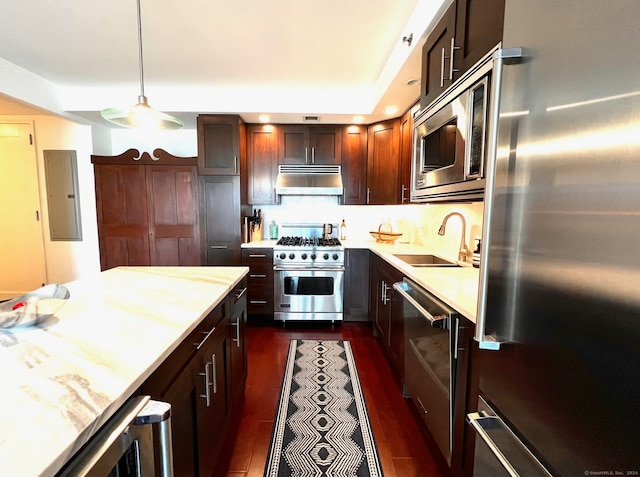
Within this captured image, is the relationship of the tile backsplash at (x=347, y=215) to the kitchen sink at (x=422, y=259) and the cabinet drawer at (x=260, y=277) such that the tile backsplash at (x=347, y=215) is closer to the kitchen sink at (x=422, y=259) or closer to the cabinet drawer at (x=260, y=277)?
the cabinet drawer at (x=260, y=277)

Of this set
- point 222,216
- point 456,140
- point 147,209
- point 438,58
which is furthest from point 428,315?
point 147,209

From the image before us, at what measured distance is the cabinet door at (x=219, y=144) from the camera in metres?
3.24

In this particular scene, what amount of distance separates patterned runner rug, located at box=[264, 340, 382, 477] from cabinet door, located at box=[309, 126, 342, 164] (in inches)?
88.2

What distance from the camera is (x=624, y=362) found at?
48 centimetres

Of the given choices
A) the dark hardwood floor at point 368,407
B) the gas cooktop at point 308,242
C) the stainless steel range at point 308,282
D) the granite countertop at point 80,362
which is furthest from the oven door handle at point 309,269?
the granite countertop at point 80,362

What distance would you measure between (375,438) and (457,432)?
61 centimetres

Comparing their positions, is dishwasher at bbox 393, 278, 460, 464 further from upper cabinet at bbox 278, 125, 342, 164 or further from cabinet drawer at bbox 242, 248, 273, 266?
upper cabinet at bbox 278, 125, 342, 164

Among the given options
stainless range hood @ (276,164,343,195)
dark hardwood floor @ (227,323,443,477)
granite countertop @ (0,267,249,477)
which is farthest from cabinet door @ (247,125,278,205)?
granite countertop @ (0,267,249,477)

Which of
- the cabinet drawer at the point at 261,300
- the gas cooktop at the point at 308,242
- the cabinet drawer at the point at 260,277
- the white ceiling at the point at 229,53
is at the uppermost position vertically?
the white ceiling at the point at 229,53

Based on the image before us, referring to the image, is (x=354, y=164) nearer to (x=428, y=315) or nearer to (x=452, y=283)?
(x=452, y=283)

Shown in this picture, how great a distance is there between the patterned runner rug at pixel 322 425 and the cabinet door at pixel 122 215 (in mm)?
2288

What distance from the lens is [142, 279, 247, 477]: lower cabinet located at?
36.9 inches

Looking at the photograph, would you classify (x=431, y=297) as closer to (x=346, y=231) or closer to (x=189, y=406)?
(x=189, y=406)

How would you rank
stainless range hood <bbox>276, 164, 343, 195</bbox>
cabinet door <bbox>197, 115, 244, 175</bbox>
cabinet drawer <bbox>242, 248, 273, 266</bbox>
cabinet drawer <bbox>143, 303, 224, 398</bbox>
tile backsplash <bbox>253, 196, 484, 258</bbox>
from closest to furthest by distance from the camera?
1. cabinet drawer <bbox>143, 303, 224, 398</bbox>
2. cabinet door <bbox>197, 115, 244, 175</bbox>
3. cabinet drawer <bbox>242, 248, 273, 266</bbox>
4. stainless range hood <bbox>276, 164, 343, 195</bbox>
5. tile backsplash <bbox>253, 196, 484, 258</bbox>
